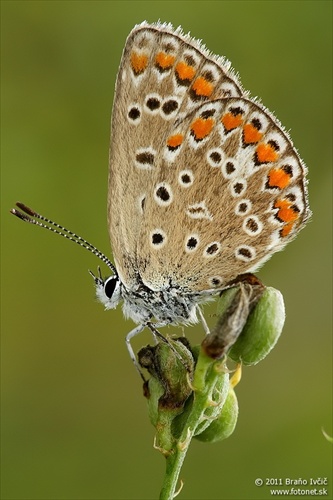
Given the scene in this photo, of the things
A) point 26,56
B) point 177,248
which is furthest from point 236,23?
point 177,248

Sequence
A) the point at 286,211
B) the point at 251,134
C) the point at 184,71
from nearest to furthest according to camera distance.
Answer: the point at 286,211 → the point at 251,134 → the point at 184,71

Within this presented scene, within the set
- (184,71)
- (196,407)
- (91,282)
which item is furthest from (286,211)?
(91,282)

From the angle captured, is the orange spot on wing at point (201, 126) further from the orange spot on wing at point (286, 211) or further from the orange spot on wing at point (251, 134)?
the orange spot on wing at point (286, 211)

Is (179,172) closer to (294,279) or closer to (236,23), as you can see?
(294,279)

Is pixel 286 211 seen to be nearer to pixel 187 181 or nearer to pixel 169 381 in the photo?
pixel 187 181

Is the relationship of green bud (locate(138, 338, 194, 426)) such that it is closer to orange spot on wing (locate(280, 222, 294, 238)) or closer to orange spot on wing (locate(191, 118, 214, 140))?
Result: orange spot on wing (locate(280, 222, 294, 238))

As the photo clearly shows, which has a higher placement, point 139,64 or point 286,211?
point 139,64

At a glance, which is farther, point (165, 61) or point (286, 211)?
point (165, 61)

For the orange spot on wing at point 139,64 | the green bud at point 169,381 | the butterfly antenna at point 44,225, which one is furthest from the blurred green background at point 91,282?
the orange spot on wing at point 139,64
